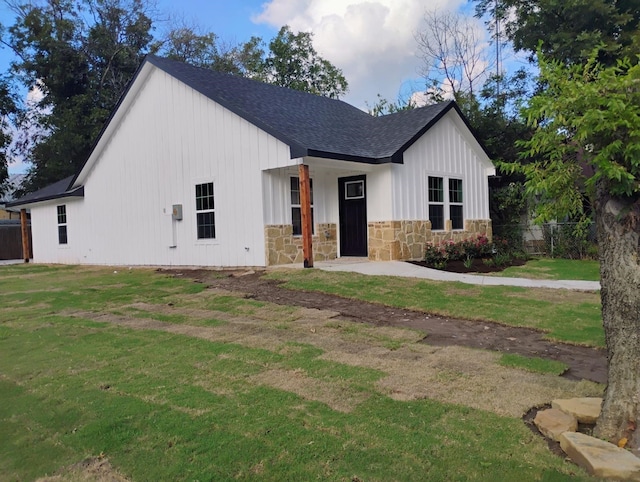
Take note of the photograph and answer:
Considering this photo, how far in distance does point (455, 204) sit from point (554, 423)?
510 inches

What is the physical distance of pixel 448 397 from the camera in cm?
404

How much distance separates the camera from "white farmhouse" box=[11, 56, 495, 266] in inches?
492

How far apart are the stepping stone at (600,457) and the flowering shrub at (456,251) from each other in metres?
9.71

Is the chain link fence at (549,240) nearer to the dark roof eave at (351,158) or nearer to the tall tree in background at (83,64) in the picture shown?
the dark roof eave at (351,158)

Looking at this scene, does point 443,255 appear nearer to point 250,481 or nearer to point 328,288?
point 328,288

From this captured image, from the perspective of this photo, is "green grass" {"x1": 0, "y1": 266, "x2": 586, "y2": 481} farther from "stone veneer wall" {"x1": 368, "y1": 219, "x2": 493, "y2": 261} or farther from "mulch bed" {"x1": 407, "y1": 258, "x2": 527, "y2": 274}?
"stone veneer wall" {"x1": 368, "y1": 219, "x2": 493, "y2": 261}

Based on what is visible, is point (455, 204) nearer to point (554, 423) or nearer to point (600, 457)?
point (554, 423)

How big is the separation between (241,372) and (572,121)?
11.8ft

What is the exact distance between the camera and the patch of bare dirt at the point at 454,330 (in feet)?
17.0

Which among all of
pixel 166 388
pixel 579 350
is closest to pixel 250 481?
pixel 166 388

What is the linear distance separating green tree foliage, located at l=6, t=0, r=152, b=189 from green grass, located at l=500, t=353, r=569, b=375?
28578 millimetres

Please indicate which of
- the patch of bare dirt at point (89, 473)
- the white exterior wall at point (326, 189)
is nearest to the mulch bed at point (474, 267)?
the white exterior wall at point (326, 189)

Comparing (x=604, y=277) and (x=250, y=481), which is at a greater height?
(x=604, y=277)

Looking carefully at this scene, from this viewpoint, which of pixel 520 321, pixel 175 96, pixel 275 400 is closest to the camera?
pixel 275 400
